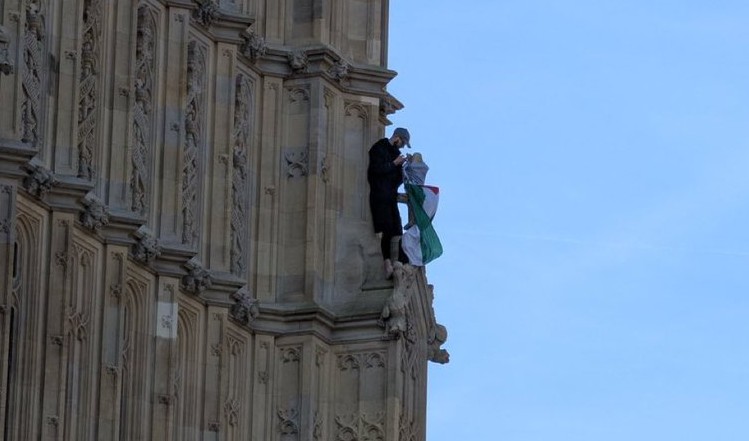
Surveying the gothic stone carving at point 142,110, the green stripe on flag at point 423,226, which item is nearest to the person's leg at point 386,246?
the green stripe on flag at point 423,226

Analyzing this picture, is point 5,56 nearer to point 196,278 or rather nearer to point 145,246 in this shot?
point 145,246

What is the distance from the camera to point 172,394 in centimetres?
5550

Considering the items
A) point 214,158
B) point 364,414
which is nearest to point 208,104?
point 214,158

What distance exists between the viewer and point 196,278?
56.3 meters

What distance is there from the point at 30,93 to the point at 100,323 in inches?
112

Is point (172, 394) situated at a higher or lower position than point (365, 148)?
lower

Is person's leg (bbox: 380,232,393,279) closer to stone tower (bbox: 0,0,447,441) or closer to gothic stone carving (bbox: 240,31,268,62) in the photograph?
stone tower (bbox: 0,0,447,441)

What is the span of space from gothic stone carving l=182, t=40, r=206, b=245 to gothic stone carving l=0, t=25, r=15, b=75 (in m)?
4.94

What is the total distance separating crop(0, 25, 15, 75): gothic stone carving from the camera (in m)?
51.1

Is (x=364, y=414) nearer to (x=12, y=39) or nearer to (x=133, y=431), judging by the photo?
(x=133, y=431)

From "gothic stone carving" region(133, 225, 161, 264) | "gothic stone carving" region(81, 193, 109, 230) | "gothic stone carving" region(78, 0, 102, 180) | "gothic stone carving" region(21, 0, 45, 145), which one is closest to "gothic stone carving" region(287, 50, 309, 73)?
"gothic stone carving" region(133, 225, 161, 264)

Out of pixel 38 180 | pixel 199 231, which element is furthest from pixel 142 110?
pixel 38 180

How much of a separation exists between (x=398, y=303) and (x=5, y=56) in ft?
28.9

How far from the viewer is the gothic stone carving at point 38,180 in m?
52.4
